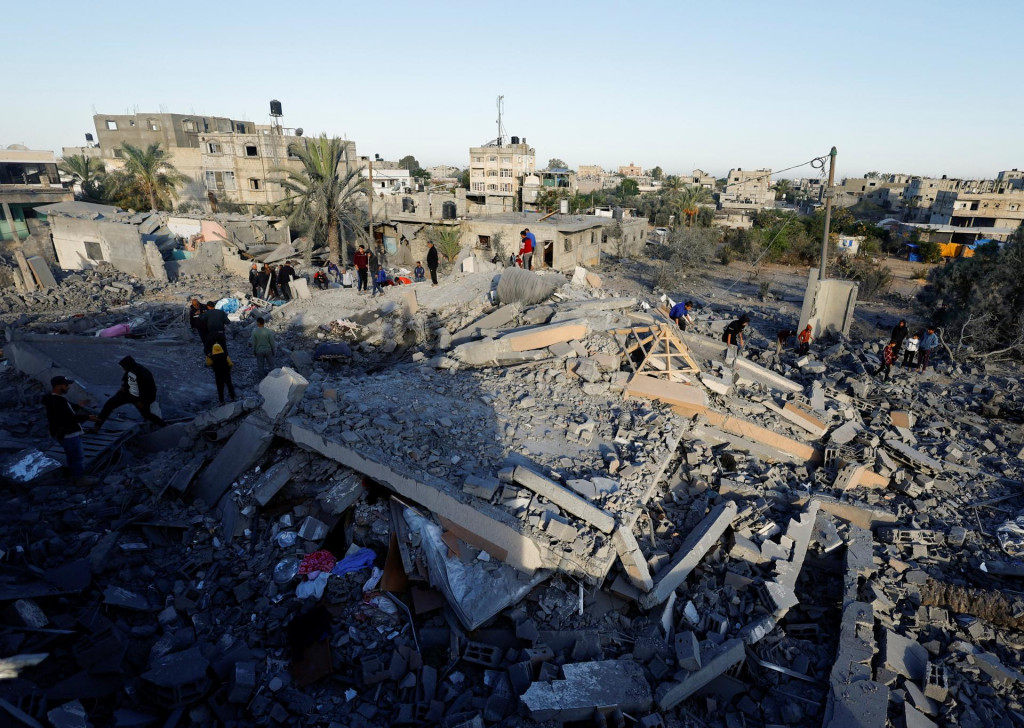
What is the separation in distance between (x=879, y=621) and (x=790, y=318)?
39.9 feet

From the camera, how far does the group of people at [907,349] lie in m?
10.8

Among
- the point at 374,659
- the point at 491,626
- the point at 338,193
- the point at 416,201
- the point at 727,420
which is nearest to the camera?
the point at 374,659

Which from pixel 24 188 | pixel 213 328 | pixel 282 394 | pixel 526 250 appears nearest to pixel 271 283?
pixel 526 250

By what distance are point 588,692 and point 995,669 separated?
12.1 ft

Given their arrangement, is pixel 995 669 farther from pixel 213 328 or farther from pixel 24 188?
pixel 24 188

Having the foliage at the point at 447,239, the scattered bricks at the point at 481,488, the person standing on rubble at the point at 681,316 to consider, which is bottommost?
the scattered bricks at the point at 481,488

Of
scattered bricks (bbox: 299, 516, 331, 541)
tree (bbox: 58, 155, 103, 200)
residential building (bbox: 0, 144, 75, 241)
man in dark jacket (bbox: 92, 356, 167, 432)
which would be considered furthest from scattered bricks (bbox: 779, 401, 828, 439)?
tree (bbox: 58, 155, 103, 200)

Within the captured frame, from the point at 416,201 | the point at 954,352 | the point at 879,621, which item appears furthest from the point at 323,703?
the point at 416,201

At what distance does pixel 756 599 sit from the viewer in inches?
211

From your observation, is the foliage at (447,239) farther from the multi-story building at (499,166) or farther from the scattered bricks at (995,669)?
the multi-story building at (499,166)

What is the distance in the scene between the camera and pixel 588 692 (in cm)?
409

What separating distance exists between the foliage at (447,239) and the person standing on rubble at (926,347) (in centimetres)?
1423

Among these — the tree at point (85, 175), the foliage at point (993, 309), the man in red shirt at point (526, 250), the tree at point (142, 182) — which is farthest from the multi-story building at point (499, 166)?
the foliage at point (993, 309)

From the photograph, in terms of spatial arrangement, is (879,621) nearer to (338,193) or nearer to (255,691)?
(255,691)
